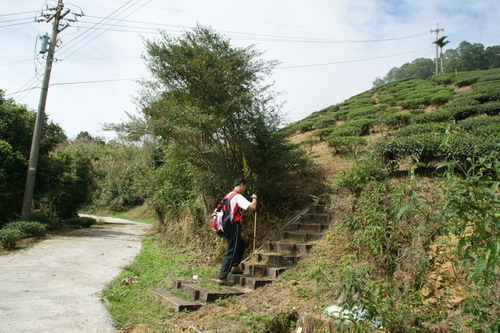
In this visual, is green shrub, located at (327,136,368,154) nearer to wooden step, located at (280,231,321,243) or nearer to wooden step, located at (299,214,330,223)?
wooden step, located at (299,214,330,223)

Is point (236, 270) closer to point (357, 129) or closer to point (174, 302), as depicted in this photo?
point (174, 302)

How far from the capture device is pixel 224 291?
5.73m

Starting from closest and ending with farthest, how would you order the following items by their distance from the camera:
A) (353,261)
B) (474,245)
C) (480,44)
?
(474,245) → (353,261) → (480,44)

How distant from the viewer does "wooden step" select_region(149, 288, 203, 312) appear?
523cm

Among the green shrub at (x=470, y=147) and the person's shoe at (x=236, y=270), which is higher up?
the green shrub at (x=470, y=147)

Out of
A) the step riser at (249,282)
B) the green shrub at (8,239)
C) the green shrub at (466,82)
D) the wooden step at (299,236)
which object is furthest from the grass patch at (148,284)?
the green shrub at (466,82)

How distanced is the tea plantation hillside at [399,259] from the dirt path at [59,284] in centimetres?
136

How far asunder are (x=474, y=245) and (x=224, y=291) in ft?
13.3

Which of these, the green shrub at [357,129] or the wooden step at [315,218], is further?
the green shrub at [357,129]

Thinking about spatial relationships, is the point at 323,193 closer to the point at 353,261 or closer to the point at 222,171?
the point at 222,171

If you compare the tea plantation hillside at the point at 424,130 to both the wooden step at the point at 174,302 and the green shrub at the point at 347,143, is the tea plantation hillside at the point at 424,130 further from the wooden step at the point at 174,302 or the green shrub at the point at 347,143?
the wooden step at the point at 174,302

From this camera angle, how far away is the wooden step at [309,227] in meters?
7.24

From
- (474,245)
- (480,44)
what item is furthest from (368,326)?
(480,44)

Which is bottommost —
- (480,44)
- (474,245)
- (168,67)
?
(474,245)
